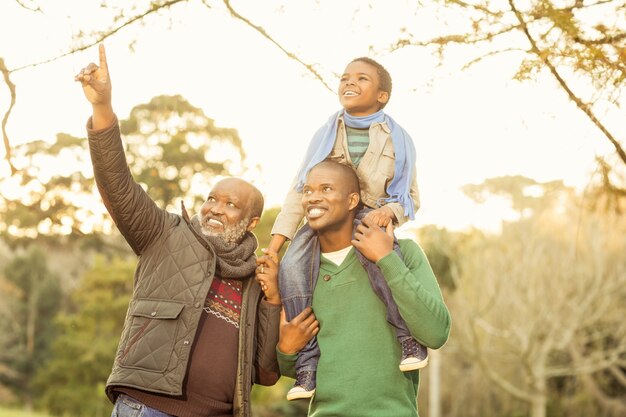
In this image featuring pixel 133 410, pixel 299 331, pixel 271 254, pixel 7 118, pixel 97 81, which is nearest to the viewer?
pixel 97 81

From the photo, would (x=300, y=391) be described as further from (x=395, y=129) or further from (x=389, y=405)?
(x=395, y=129)

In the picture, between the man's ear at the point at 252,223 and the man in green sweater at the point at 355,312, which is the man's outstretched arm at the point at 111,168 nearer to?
the man's ear at the point at 252,223

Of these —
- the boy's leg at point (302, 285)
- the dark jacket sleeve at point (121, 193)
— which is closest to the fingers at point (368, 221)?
the boy's leg at point (302, 285)

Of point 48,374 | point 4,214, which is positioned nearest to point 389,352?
point 4,214

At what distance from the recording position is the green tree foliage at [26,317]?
102 feet

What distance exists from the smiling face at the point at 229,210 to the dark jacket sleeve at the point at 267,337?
13.1 inches

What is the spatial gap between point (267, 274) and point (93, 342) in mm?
22909

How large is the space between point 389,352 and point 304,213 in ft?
2.42

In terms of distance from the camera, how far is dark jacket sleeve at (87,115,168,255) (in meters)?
3.31

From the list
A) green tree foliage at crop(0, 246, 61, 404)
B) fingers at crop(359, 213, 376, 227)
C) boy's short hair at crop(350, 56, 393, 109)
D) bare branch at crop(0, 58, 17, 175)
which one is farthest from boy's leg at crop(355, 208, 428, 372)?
green tree foliage at crop(0, 246, 61, 404)

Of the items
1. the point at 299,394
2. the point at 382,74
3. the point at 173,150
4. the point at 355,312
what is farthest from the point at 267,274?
the point at 173,150

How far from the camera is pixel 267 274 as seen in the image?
11.8 feet

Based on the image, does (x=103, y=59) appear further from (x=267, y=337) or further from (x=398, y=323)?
(x=398, y=323)

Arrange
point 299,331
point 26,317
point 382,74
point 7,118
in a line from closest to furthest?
point 299,331 < point 382,74 < point 7,118 < point 26,317
